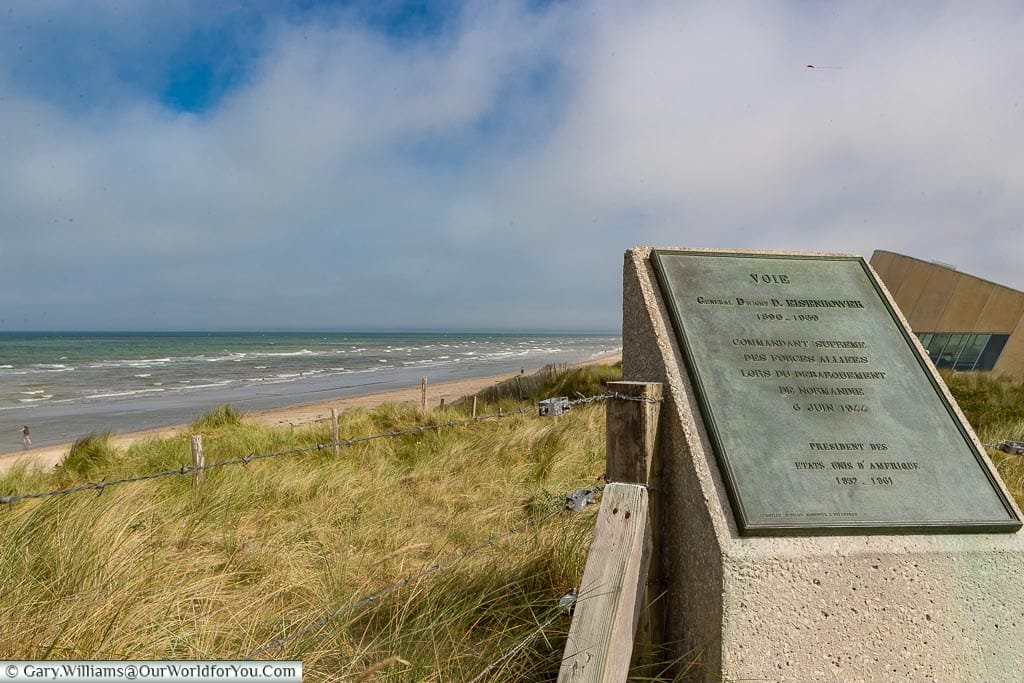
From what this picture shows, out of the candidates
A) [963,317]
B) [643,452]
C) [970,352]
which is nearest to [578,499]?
[643,452]

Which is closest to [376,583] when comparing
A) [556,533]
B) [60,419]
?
[556,533]

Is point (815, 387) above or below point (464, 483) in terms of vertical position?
above

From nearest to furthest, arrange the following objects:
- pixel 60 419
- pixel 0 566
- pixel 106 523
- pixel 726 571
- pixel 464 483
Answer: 1. pixel 726 571
2. pixel 0 566
3. pixel 106 523
4. pixel 464 483
5. pixel 60 419

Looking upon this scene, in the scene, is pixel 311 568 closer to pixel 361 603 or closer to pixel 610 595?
pixel 361 603

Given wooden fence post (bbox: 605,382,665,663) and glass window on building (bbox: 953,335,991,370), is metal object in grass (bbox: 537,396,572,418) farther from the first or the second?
glass window on building (bbox: 953,335,991,370)

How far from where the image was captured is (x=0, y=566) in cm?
287

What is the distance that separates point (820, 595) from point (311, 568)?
262cm

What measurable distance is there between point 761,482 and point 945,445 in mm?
911

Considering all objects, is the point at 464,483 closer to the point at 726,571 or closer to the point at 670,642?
the point at 670,642

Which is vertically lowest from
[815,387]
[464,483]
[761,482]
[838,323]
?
[464,483]

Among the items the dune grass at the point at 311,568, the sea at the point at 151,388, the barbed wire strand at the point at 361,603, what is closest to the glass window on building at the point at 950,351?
the sea at the point at 151,388

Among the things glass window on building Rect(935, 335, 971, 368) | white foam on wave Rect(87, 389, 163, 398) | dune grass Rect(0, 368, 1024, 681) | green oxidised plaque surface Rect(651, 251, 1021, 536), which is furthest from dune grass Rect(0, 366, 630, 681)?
glass window on building Rect(935, 335, 971, 368)

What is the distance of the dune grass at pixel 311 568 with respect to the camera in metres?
2.23

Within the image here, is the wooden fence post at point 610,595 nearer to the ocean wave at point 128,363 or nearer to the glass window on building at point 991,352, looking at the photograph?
the glass window on building at point 991,352
